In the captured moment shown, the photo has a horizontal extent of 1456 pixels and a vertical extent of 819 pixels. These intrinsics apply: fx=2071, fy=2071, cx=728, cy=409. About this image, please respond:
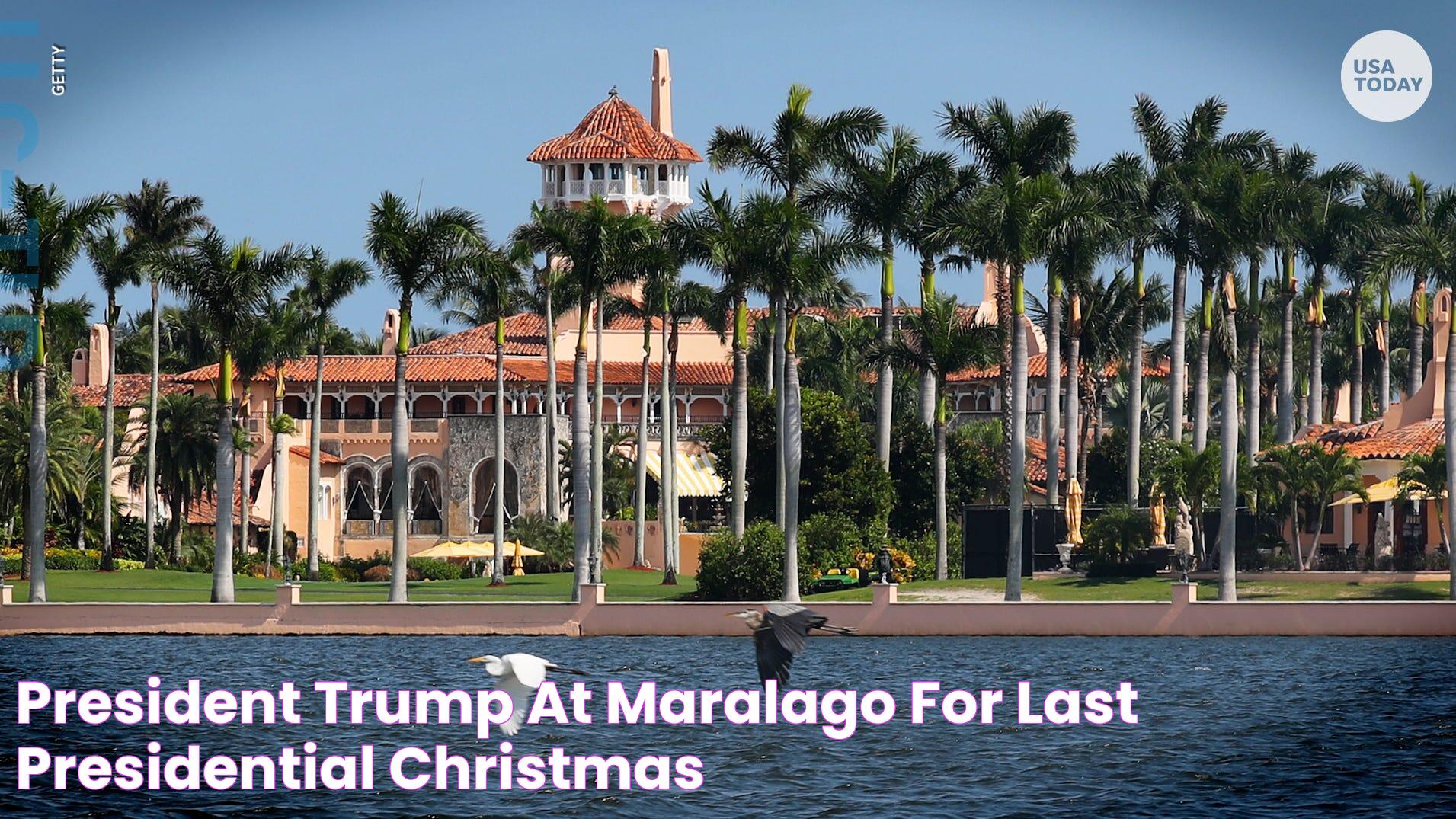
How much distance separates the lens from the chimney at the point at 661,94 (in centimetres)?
11144

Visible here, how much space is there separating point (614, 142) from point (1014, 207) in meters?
48.9

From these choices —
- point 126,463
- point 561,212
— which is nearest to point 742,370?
point 561,212

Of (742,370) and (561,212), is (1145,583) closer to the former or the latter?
(742,370)

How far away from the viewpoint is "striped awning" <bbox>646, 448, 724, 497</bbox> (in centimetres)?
8500

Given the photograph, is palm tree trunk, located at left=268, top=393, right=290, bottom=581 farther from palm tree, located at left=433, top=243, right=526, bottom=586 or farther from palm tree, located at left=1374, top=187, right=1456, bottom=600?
palm tree, located at left=1374, top=187, right=1456, bottom=600

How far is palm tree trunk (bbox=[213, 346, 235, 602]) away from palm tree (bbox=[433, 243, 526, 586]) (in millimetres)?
6418

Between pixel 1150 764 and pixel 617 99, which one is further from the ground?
pixel 617 99

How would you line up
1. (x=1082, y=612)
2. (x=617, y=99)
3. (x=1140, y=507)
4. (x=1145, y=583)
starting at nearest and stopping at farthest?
(x=1082, y=612) → (x=1145, y=583) → (x=1140, y=507) → (x=617, y=99)

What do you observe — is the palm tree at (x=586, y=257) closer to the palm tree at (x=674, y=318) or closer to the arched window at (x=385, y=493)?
the palm tree at (x=674, y=318)

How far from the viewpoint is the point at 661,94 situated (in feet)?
366

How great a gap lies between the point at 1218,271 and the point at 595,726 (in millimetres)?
31795

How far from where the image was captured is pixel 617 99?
108 metres

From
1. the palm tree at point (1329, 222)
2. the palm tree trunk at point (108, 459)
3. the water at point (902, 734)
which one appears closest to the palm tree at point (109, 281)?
the palm tree trunk at point (108, 459)

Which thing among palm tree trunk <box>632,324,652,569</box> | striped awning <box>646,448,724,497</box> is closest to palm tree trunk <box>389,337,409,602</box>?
palm tree trunk <box>632,324,652,569</box>
